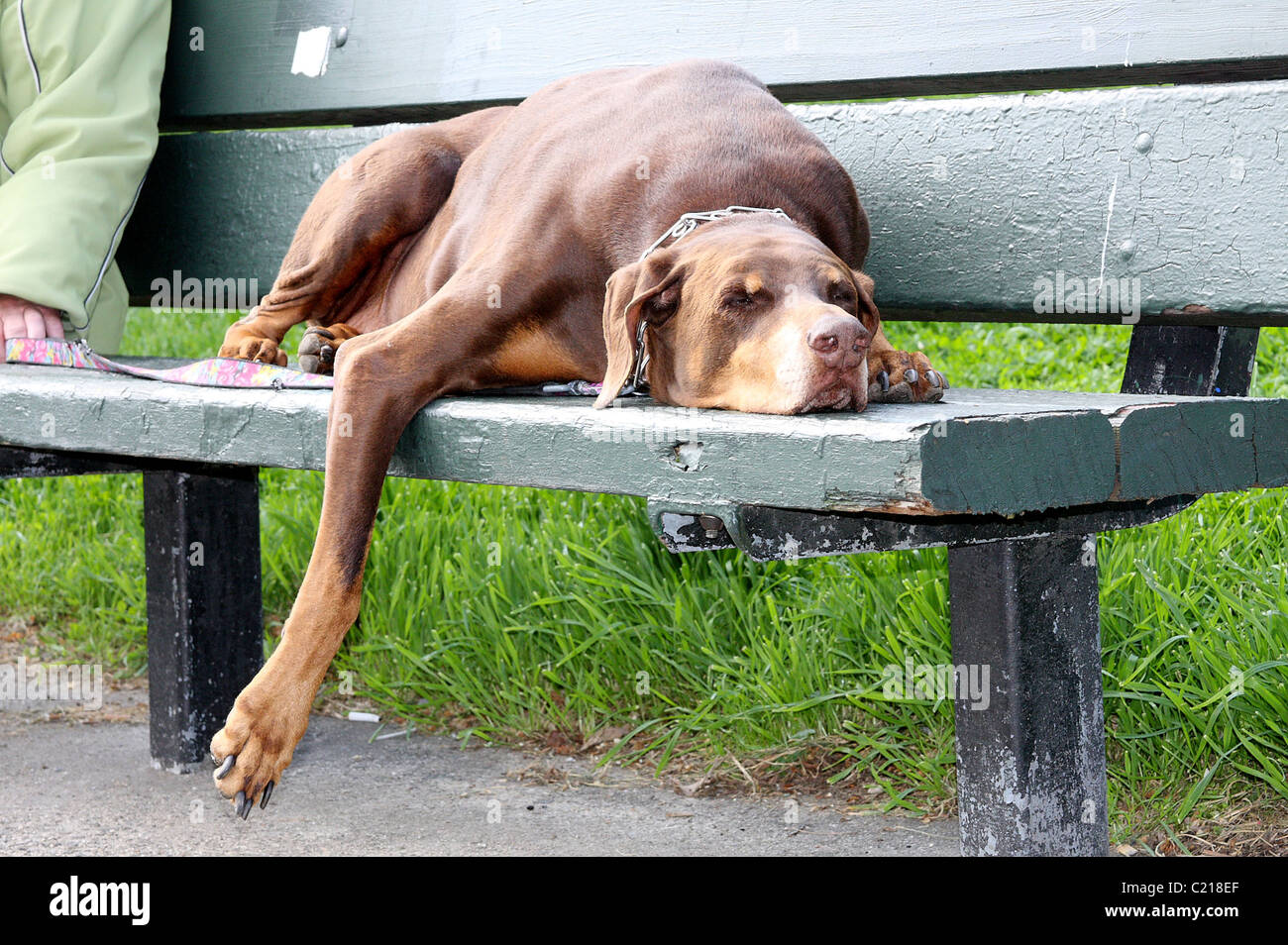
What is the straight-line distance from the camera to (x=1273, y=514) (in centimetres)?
307

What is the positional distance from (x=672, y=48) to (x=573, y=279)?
0.74 metres

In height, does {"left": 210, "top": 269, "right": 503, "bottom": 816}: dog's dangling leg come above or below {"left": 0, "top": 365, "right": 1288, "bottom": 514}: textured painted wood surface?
below

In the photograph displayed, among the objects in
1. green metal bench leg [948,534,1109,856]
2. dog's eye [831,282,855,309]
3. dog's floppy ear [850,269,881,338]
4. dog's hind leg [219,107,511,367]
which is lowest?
green metal bench leg [948,534,1109,856]

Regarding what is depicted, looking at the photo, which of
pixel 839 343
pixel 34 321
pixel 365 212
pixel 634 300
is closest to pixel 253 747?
pixel 634 300

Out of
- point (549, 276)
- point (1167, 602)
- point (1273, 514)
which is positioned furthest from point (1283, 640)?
point (549, 276)

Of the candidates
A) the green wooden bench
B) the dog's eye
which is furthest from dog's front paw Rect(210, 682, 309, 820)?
the dog's eye

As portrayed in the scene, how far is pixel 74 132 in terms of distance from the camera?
3289 mm

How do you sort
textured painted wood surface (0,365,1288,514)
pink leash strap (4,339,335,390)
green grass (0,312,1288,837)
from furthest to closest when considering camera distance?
green grass (0,312,1288,837)
pink leash strap (4,339,335,390)
textured painted wood surface (0,365,1288,514)

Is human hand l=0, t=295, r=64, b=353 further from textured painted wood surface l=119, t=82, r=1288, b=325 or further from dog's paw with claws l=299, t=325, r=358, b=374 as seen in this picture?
textured painted wood surface l=119, t=82, r=1288, b=325

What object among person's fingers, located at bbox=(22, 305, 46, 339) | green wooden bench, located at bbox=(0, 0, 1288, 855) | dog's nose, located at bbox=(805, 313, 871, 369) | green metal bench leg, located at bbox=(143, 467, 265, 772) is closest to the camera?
green wooden bench, located at bbox=(0, 0, 1288, 855)

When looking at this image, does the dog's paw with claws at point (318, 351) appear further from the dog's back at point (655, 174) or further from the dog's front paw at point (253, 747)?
the dog's front paw at point (253, 747)

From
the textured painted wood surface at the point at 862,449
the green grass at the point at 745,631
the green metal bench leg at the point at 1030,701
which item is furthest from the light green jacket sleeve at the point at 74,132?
the green metal bench leg at the point at 1030,701

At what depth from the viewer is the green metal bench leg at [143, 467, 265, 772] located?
3.29 metres

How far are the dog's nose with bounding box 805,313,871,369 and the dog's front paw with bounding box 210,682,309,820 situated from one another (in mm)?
883
